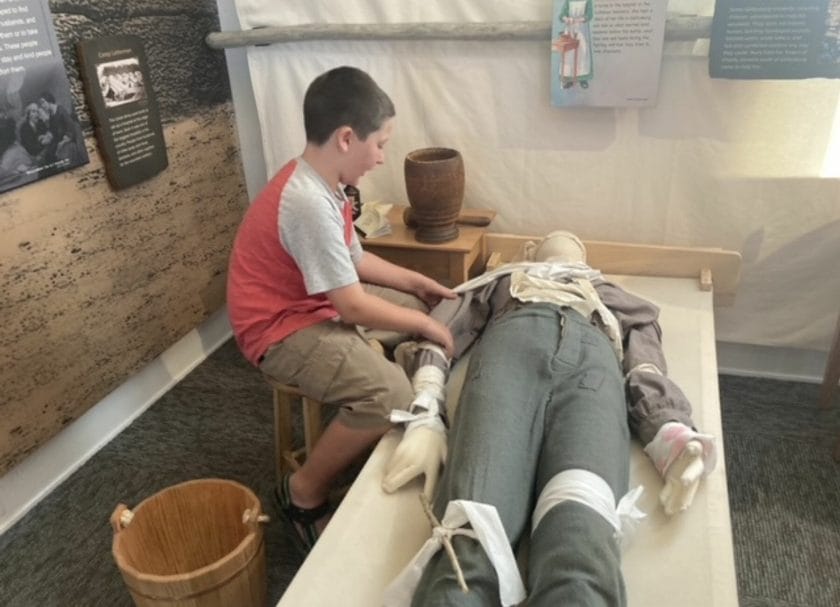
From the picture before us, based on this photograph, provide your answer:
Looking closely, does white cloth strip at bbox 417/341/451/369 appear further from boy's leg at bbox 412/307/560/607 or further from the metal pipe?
the metal pipe

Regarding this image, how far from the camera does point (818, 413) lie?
6.75ft

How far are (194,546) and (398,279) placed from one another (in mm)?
793

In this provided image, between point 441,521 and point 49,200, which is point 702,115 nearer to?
point 441,521

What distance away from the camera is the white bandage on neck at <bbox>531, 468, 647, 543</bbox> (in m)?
1.09

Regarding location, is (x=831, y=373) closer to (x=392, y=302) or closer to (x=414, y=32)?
(x=392, y=302)

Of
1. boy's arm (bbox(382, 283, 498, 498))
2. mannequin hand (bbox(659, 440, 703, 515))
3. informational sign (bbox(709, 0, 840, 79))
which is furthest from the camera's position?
informational sign (bbox(709, 0, 840, 79))

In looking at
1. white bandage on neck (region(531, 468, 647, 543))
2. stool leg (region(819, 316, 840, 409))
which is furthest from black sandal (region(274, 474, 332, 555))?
stool leg (region(819, 316, 840, 409))

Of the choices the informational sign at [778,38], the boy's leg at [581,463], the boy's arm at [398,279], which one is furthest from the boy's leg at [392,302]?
the informational sign at [778,38]

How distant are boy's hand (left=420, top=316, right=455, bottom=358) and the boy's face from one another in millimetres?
374

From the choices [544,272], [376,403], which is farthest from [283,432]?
[544,272]

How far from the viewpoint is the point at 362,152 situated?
4.79 ft

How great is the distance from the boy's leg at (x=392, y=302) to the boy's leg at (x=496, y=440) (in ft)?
0.95

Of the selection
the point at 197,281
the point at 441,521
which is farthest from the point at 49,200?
the point at 441,521

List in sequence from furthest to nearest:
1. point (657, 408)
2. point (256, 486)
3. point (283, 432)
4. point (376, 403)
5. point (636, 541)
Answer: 1. point (256, 486)
2. point (283, 432)
3. point (376, 403)
4. point (657, 408)
5. point (636, 541)
